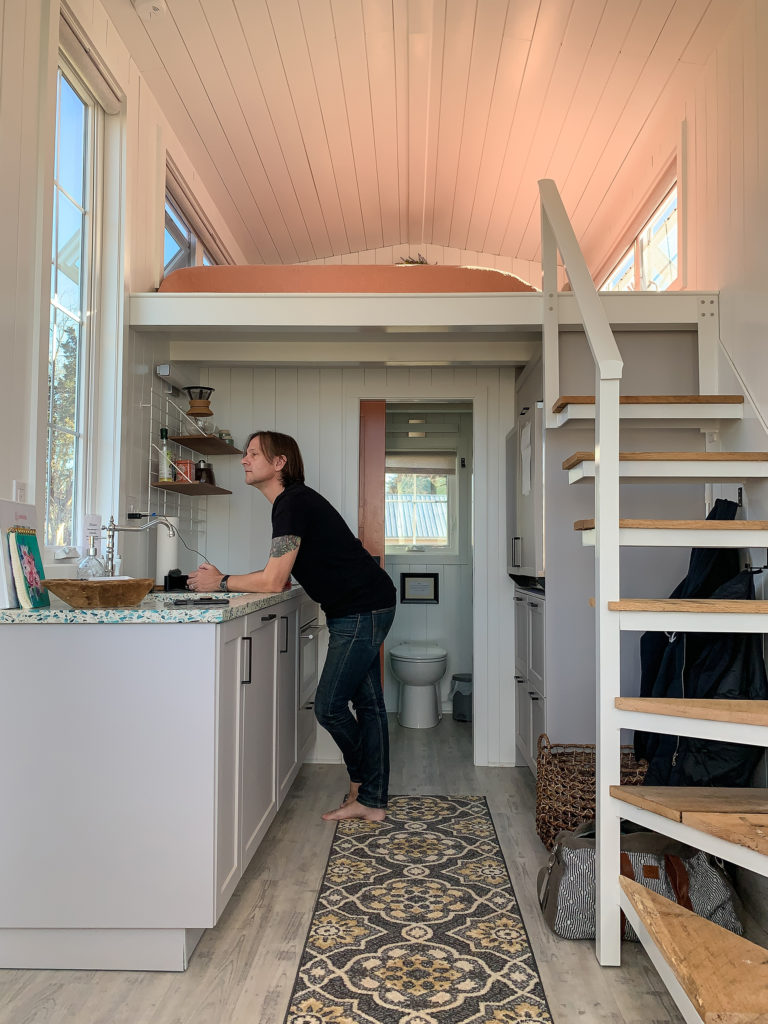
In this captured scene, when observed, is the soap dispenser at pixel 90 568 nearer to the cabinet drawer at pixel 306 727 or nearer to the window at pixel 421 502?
the cabinet drawer at pixel 306 727

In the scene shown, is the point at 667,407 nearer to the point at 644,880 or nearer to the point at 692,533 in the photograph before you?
the point at 692,533

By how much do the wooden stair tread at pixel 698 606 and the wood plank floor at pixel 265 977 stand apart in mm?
915

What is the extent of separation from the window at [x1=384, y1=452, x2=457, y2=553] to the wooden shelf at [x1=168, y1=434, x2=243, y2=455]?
2.00 metres

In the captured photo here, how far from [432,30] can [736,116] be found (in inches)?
51.8

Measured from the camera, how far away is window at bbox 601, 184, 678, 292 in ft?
12.6

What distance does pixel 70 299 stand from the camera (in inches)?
114

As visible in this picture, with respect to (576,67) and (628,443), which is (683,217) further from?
(628,443)

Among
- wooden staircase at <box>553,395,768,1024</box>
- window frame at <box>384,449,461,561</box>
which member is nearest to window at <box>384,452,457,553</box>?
window frame at <box>384,449,461,561</box>

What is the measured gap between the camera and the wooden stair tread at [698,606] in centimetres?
209

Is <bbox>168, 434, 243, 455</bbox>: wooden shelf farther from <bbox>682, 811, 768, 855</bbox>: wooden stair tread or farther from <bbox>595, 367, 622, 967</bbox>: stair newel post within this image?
<bbox>682, 811, 768, 855</bbox>: wooden stair tread

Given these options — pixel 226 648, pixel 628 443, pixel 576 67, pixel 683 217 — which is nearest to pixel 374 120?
pixel 576 67

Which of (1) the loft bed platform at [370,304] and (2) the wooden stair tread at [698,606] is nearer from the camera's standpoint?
(2) the wooden stair tread at [698,606]

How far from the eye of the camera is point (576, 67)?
346 centimetres

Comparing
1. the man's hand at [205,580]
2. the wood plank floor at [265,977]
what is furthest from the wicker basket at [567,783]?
the man's hand at [205,580]
